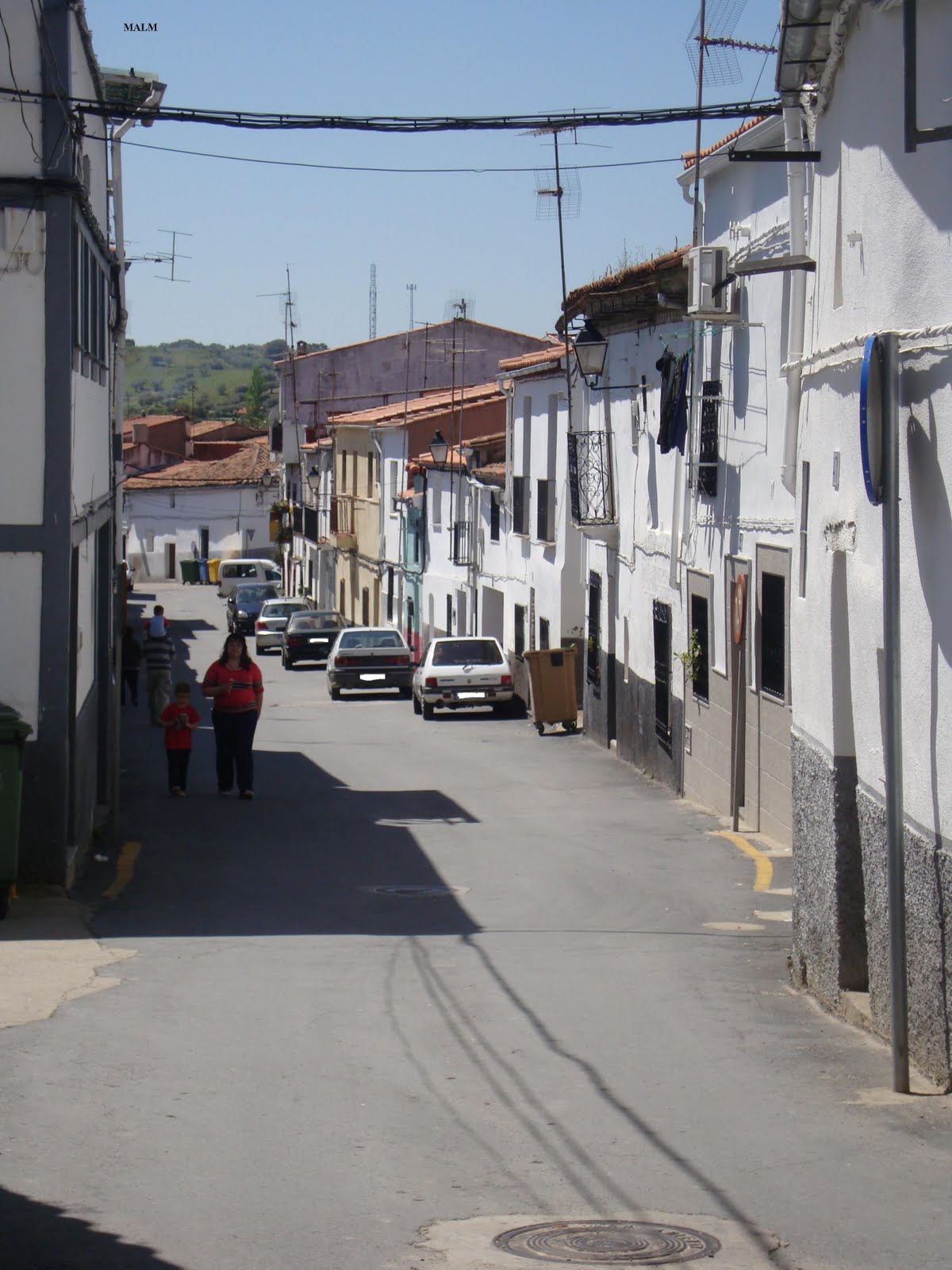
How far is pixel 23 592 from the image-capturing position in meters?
12.3

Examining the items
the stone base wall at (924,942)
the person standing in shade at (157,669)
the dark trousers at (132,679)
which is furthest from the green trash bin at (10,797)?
the dark trousers at (132,679)

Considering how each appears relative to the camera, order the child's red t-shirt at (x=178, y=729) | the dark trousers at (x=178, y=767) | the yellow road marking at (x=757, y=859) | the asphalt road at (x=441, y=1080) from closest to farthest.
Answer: the asphalt road at (x=441, y=1080), the yellow road marking at (x=757, y=859), the child's red t-shirt at (x=178, y=729), the dark trousers at (x=178, y=767)

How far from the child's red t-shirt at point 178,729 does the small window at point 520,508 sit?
51.8 ft

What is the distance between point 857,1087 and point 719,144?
1215 centimetres

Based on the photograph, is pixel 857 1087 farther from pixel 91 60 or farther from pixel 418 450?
pixel 418 450

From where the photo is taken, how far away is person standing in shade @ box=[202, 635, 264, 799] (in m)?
17.8

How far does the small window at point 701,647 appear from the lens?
61.4 feet

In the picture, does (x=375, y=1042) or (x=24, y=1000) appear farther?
(x=24, y=1000)

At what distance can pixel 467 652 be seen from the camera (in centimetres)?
3247

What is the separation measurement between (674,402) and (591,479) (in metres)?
5.67

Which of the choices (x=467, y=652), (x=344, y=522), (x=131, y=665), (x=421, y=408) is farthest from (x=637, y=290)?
(x=344, y=522)

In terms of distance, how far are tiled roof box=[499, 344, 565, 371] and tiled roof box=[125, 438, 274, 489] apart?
50.1m

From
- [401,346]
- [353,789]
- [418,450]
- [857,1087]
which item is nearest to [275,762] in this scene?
[353,789]

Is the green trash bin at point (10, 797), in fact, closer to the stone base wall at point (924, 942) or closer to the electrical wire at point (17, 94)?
the electrical wire at point (17, 94)
